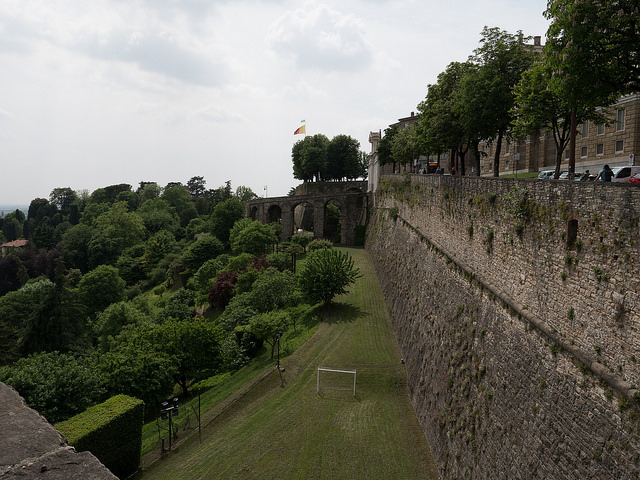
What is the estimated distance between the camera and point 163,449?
18.4 m

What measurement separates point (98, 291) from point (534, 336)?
53430 millimetres

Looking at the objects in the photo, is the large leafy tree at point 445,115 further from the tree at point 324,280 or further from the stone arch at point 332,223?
the stone arch at point 332,223

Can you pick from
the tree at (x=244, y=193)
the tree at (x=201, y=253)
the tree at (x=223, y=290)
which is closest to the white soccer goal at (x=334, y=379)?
the tree at (x=223, y=290)

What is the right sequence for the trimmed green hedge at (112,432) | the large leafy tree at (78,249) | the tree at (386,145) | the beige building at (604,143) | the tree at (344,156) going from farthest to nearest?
1. the large leafy tree at (78,249)
2. the tree at (344,156)
3. the tree at (386,145)
4. the beige building at (604,143)
5. the trimmed green hedge at (112,432)

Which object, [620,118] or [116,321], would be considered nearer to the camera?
[620,118]

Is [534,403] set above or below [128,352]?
above

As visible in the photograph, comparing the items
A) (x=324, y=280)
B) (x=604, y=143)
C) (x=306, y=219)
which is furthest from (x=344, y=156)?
(x=604, y=143)

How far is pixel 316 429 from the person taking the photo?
17891 mm

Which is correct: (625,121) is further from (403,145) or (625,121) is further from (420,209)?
(403,145)

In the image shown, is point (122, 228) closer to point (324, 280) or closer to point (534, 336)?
point (324, 280)

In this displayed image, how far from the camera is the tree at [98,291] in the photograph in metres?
53.8

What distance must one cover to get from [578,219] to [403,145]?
39.6 m

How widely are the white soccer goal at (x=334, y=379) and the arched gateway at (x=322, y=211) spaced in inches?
1355

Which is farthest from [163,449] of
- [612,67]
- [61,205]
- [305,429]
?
[61,205]
